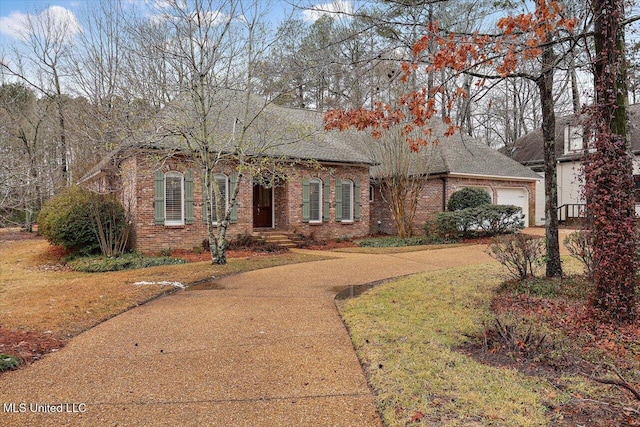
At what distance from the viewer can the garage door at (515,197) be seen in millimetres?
18938

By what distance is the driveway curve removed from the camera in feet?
10.3

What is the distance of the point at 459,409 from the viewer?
3.08 m

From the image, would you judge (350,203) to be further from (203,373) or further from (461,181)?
(203,373)

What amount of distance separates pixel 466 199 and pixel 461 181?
135 centimetres

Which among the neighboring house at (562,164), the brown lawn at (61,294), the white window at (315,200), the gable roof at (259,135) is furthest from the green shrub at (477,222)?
the brown lawn at (61,294)

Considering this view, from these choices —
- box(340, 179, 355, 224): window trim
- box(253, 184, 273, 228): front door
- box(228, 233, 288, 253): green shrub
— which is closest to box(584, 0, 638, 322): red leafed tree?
box(228, 233, 288, 253): green shrub

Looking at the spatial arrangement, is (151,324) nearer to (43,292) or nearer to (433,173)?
(43,292)

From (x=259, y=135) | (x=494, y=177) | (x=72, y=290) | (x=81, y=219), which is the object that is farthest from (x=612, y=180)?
(x=494, y=177)

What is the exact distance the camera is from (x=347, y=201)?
16.9m

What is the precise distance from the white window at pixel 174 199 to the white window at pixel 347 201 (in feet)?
20.6

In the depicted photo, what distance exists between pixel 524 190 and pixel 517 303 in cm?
1549

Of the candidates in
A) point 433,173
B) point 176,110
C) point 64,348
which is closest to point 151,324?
point 64,348

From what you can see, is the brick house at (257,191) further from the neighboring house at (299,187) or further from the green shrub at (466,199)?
the green shrub at (466,199)

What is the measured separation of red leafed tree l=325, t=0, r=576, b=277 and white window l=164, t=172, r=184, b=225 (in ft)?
27.1
